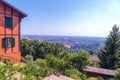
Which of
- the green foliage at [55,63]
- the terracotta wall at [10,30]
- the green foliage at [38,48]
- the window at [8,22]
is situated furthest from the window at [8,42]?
the green foliage at [38,48]

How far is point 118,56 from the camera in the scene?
4759cm

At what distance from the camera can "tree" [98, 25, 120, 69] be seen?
47000 millimetres

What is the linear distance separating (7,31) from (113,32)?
30095 millimetres

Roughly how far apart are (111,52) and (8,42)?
28125 mm

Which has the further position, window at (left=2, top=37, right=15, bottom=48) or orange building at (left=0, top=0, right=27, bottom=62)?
window at (left=2, top=37, right=15, bottom=48)

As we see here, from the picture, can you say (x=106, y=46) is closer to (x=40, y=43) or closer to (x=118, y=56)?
(x=118, y=56)

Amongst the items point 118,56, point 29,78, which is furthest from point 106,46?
point 29,78

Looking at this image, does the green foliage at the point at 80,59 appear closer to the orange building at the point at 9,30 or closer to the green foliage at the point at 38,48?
the orange building at the point at 9,30

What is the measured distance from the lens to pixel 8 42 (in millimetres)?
25422

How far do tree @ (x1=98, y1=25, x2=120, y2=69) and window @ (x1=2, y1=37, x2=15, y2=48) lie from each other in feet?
84.9

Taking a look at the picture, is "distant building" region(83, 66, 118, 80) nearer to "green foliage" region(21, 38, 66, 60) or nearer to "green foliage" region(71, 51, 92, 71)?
"green foliage" region(71, 51, 92, 71)

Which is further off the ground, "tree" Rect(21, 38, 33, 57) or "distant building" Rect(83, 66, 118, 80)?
"tree" Rect(21, 38, 33, 57)

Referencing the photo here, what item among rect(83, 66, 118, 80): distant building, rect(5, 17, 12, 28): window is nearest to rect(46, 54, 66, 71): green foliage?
rect(5, 17, 12, 28): window

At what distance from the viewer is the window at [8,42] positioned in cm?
2484
